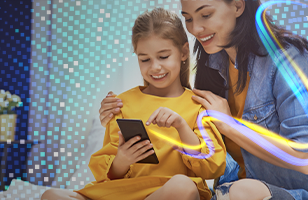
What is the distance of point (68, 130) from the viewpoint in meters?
0.99

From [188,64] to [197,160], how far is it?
1.13 ft

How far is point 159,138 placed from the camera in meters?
0.75

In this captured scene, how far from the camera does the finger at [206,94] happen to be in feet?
2.50

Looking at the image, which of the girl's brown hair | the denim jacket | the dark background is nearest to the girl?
the girl's brown hair

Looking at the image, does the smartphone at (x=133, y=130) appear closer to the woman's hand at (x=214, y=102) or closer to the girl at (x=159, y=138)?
the girl at (x=159, y=138)

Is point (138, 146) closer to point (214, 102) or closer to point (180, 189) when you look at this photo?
point (180, 189)

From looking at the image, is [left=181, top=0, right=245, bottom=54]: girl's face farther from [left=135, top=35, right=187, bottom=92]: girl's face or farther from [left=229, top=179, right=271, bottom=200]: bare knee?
[left=229, top=179, right=271, bottom=200]: bare knee

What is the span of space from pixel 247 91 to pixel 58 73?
710mm

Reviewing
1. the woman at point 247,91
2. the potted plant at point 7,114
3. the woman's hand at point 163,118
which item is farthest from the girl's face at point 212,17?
the potted plant at point 7,114

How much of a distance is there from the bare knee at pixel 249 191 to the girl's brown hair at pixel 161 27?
436 millimetres

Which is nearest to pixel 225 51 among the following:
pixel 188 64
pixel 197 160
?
pixel 188 64

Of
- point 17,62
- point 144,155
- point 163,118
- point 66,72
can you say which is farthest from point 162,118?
point 17,62

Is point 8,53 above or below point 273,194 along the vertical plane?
above

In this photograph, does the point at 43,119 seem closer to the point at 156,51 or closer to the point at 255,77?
the point at 156,51
